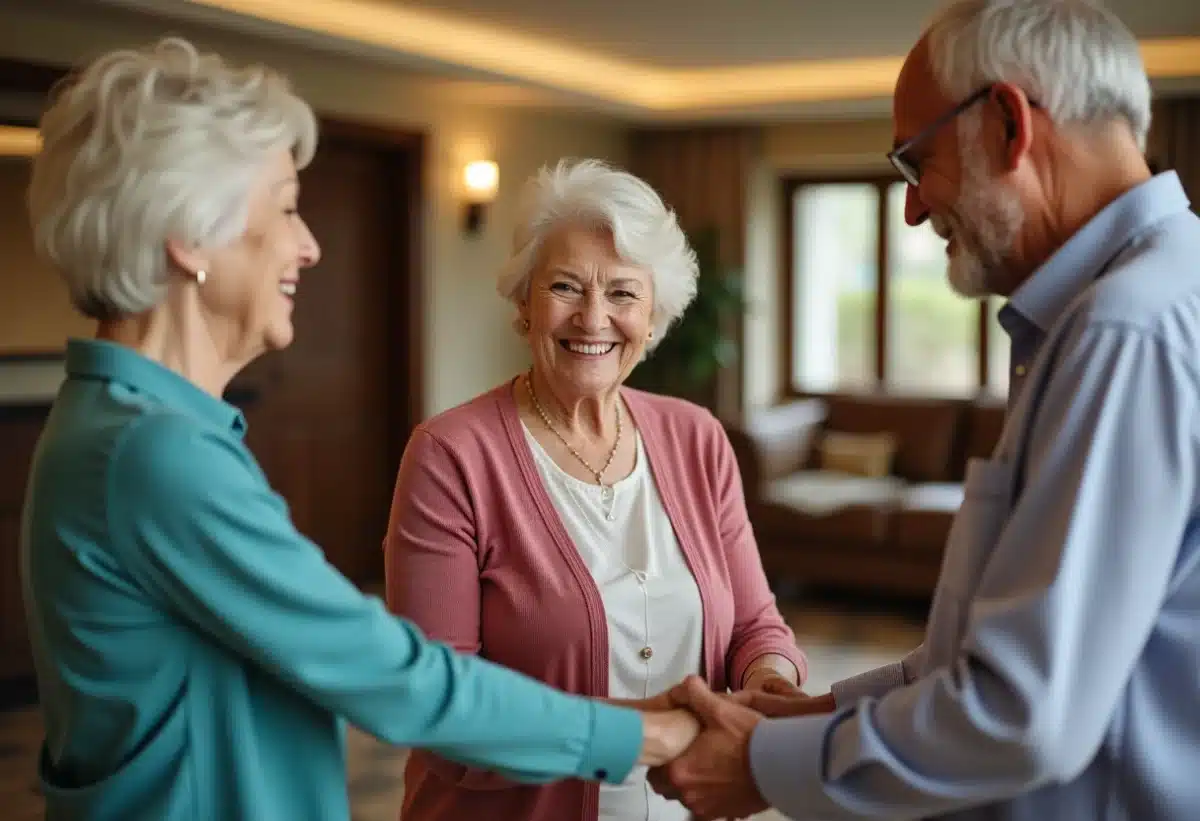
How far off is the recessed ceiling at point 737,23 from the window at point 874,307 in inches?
66.1

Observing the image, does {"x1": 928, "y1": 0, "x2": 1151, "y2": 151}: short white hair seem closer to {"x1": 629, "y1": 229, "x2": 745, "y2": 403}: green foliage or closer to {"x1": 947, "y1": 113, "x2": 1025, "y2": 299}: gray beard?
{"x1": 947, "y1": 113, "x2": 1025, "y2": 299}: gray beard

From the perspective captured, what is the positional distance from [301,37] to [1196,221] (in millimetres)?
4667

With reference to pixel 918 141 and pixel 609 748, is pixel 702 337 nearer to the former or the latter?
pixel 918 141

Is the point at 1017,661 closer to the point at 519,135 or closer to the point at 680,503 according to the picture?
the point at 680,503

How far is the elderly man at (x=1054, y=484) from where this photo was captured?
1.17m

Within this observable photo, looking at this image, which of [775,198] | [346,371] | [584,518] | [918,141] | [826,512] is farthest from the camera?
[775,198]

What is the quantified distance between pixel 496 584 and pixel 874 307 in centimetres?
694

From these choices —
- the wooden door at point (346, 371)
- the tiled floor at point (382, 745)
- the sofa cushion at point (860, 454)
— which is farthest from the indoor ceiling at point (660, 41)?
the tiled floor at point (382, 745)

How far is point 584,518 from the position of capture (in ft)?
6.46

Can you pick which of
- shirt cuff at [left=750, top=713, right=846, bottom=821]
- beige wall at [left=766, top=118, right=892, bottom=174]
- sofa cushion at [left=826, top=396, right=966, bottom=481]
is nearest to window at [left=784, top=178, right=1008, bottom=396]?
beige wall at [left=766, top=118, right=892, bottom=174]

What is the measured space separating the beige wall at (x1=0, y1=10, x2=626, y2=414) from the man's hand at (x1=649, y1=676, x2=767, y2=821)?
4816 mm

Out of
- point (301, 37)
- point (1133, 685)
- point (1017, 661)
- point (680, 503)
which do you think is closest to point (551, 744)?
point (1017, 661)

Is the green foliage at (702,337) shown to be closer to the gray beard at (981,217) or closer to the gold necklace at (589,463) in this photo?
the gold necklace at (589,463)

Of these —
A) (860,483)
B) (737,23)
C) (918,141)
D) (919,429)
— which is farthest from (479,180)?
(918,141)
